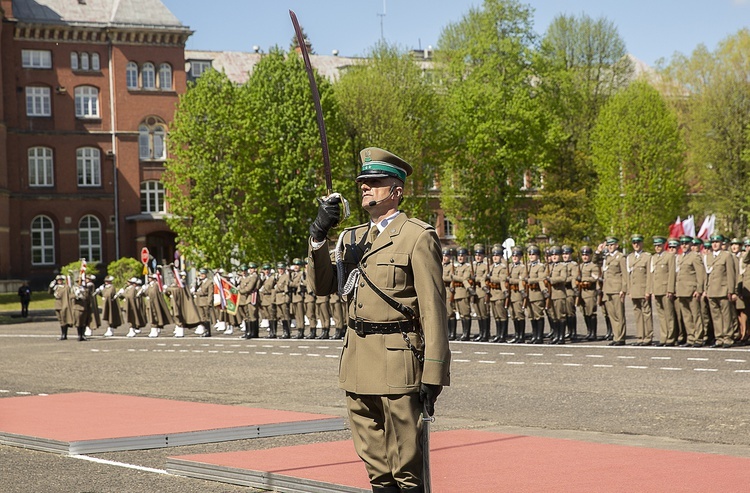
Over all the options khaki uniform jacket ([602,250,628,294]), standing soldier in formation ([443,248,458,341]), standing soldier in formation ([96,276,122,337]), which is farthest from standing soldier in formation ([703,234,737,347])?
standing soldier in formation ([96,276,122,337])

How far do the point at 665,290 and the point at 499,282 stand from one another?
436cm

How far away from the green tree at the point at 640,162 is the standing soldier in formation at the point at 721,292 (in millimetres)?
39696

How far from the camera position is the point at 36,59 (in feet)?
224

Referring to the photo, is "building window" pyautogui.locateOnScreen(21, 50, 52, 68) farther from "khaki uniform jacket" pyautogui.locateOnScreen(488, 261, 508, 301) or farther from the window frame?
"khaki uniform jacket" pyautogui.locateOnScreen(488, 261, 508, 301)

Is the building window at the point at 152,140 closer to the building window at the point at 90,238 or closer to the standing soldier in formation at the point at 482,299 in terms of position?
the building window at the point at 90,238

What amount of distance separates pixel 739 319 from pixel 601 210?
40559 mm

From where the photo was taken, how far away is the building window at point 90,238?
68.6m

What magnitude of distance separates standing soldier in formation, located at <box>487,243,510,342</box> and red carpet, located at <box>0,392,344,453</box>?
474 inches

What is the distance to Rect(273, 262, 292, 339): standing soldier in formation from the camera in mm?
29797

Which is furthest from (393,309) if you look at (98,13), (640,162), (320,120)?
(98,13)

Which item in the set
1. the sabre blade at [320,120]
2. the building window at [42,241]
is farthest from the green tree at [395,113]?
the sabre blade at [320,120]

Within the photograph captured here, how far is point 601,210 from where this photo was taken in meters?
62.2

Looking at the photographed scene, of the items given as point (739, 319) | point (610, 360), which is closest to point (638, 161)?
point (739, 319)

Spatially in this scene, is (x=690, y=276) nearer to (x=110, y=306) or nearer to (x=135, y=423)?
(x=135, y=423)
